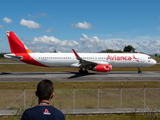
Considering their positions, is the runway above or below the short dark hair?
below

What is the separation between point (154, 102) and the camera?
11.2 m

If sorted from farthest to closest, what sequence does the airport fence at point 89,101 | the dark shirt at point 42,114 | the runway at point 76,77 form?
the runway at point 76,77 < the airport fence at point 89,101 < the dark shirt at point 42,114

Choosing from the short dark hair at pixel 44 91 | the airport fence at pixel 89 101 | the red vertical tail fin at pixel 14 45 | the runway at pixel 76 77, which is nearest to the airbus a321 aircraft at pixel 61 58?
the red vertical tail fin at pixel 14 45

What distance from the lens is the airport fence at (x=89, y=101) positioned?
35.1 ft

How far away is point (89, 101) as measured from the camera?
10859mm

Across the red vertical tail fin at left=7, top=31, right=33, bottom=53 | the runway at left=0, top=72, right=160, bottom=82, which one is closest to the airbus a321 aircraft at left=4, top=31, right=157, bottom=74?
the red vertical tail fin at left=7, top=31, right=33, bottom=53

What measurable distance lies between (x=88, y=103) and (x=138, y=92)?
3696mm

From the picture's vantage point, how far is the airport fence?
1069 cm

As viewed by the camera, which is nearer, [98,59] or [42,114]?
[42,114]

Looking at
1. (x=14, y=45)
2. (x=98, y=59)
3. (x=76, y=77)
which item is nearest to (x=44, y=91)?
(x=76, y=77)

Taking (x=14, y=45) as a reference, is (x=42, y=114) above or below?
below

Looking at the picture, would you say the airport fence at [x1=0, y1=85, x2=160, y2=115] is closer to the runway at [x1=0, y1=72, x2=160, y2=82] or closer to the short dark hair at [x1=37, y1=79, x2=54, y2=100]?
the short dark hair at [x1=37, y1=79, x2=54, y2=100]

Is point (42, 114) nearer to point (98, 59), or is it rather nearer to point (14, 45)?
point (98, 59)

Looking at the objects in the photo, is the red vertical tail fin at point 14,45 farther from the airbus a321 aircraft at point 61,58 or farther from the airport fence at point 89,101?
the airport fence at point 89,101
